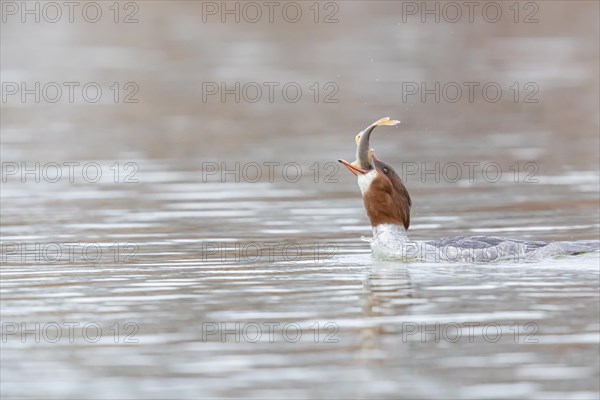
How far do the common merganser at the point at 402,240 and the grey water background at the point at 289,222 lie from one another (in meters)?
0.19

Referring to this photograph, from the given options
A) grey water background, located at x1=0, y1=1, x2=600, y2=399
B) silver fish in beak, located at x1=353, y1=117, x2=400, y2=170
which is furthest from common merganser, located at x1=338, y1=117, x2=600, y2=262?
grey water background, located at x1=0, y1=1, x2=600, y2=399

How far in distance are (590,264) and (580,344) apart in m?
3.06

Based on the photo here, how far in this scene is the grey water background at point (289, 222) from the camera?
402 inches

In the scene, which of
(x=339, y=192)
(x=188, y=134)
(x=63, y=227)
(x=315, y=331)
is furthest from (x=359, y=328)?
(x=188, y=134)

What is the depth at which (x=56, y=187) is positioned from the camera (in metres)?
Answer: 19.3

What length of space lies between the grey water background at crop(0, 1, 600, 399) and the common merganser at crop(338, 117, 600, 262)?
19 centimetres

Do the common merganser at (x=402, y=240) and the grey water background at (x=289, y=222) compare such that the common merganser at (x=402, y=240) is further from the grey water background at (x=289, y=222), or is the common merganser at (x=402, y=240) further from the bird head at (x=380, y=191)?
the grey water background at (x=289, y=222)

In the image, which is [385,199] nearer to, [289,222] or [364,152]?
[364,152]

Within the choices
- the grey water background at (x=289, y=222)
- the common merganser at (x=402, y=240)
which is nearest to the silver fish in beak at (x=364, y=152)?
the common merganser at (x=402, y=240)

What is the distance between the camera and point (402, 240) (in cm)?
1430

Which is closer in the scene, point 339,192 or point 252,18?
point 339,192

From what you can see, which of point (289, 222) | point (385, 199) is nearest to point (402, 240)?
point (385, 199)

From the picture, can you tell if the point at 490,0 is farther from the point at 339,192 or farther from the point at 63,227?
the point at 63,227

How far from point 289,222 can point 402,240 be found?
8.25 feet
